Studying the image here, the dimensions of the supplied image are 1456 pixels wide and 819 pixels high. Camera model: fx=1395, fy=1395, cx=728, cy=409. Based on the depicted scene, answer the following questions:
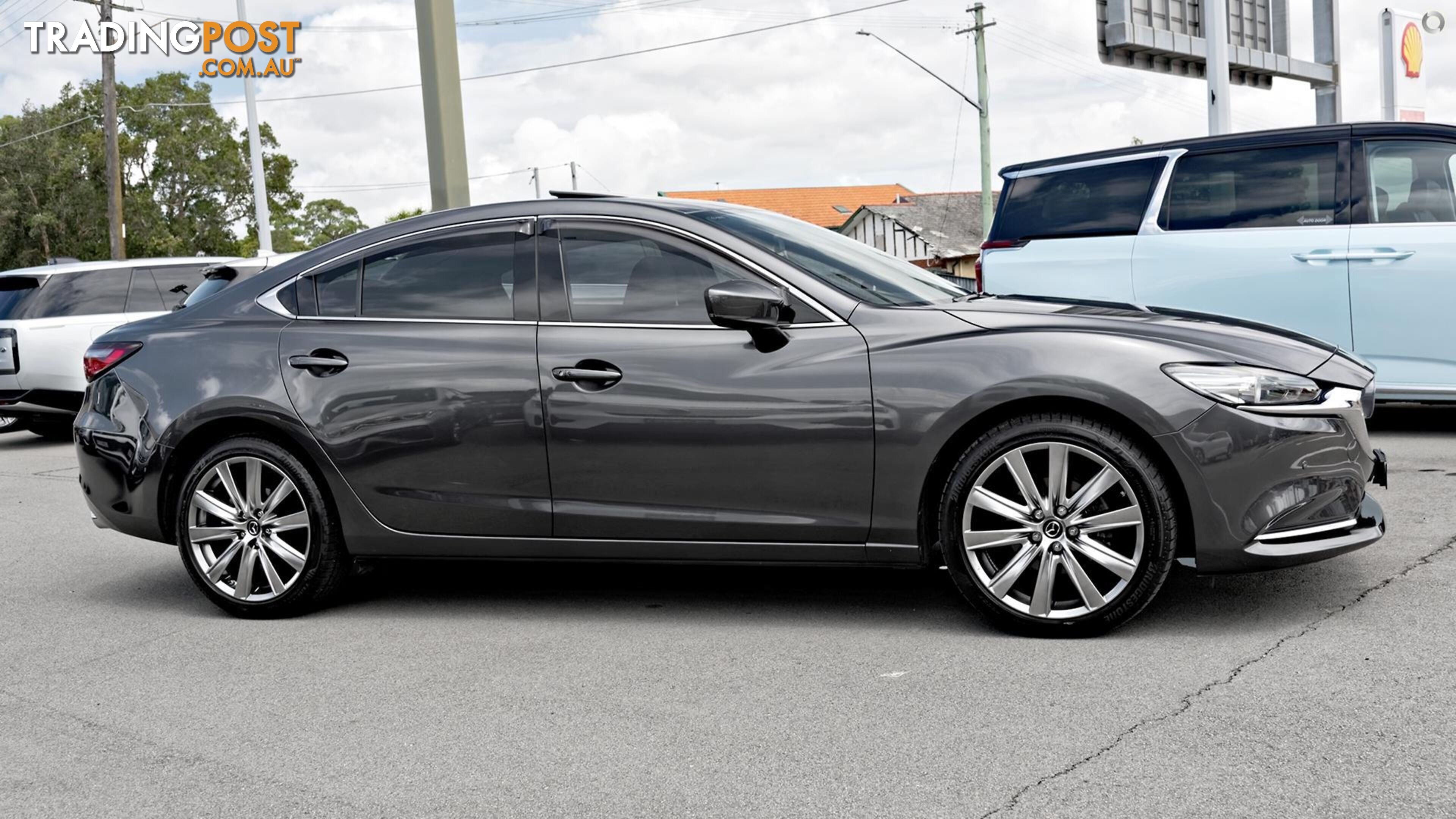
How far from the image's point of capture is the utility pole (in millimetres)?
18094

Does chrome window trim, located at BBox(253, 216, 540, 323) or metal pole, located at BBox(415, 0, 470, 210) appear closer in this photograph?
chrome window trim, located at BBox(253, 216, 540, 323)

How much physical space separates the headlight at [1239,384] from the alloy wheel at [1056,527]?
0.37 metres

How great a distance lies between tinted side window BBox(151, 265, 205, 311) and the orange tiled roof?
2836 inches

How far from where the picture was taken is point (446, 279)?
5.30m

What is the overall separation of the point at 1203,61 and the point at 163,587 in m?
20.2

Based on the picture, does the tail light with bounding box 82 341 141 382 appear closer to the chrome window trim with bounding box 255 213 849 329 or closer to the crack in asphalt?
the chrome window trim with bounding box 255 213 849 329

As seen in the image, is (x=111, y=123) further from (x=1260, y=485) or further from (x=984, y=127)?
(x=1260, y=485)

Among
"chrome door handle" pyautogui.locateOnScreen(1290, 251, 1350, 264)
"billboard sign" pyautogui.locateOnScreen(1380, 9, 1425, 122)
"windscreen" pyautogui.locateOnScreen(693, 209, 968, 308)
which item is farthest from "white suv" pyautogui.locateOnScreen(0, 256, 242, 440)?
"billboard sign" pyautogui.locateOnScreen(1380, 9, 1425, 122)

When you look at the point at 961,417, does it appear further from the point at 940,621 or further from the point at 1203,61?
the point at 1203,61

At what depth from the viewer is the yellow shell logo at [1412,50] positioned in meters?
20.9

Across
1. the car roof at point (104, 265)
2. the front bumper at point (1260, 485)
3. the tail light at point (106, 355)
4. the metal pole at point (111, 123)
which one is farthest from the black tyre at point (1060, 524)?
the metal pole at point (111, 123)

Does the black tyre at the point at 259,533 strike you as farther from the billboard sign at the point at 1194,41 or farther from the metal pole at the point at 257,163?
the metal pole at the point at 257,163

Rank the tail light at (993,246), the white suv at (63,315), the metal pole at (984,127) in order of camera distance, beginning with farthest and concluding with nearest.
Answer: the metal pole at (984,127) → the white suv at (63,315) → the tail light at (993,246)

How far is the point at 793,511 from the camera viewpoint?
15.5 feet
